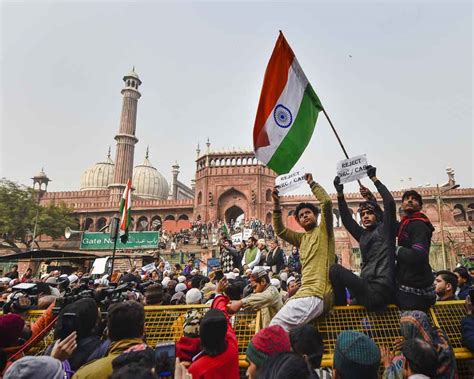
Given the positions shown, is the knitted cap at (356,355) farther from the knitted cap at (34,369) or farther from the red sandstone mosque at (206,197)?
the red sandstone mosque at (206,197)

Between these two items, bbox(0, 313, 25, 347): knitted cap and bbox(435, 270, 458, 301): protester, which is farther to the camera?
bbox(435, 270, 458, 301): protester

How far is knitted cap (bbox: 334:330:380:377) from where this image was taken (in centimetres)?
179

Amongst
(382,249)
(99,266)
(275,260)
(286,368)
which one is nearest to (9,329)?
(286,368)

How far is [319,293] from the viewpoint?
2830 millimetres

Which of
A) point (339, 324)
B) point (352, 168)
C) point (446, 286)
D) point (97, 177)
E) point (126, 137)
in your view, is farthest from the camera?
point (97, 177)

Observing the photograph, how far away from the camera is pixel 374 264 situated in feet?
9.77

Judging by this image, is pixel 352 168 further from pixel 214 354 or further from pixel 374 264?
pixel 214 354

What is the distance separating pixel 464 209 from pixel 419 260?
3726cm

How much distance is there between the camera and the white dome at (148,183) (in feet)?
148

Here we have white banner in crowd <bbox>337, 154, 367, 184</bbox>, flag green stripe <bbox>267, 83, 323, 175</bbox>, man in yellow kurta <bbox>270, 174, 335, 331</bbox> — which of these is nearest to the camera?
man in yellow kurta <bbox>270, 174, 335, 331</bbox>

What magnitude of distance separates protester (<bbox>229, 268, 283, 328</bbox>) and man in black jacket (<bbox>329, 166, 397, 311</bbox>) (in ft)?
1.88

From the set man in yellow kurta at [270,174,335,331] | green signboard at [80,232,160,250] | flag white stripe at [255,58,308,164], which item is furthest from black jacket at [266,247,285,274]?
green signboard at [80,232,160,250]

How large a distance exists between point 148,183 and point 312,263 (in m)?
44.5

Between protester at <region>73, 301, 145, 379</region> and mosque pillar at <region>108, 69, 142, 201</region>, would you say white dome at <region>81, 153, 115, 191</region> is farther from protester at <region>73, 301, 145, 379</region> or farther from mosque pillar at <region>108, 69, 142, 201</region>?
protester at <region>73, 301, 145, 379</region>
